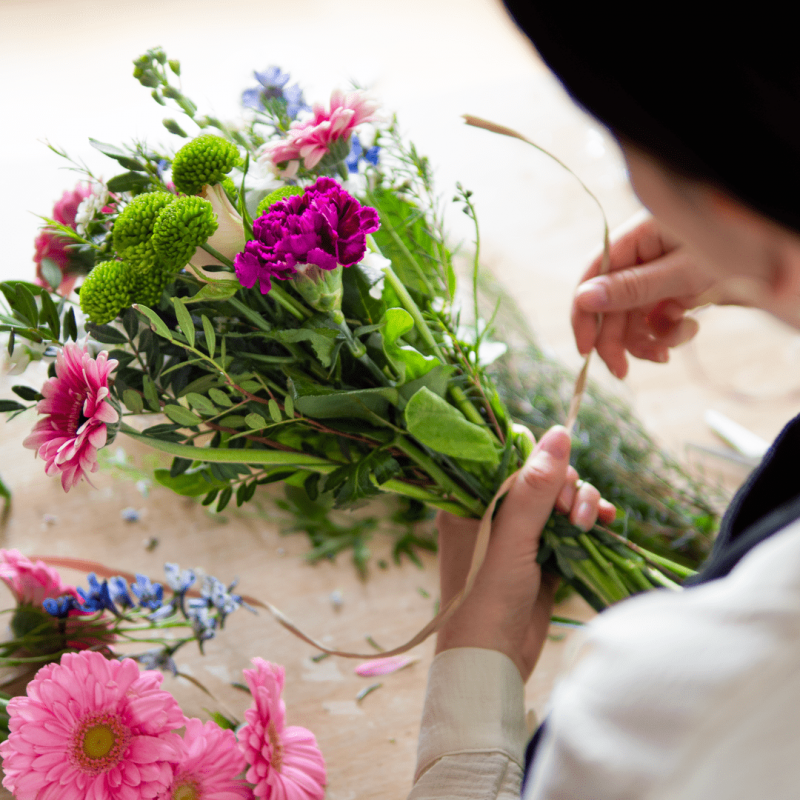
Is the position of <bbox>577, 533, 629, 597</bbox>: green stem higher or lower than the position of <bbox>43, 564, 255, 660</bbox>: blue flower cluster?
lower

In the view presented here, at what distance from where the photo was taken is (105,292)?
387 mm

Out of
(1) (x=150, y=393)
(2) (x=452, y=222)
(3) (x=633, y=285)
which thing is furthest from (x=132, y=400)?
(2) (x=452, y=222)

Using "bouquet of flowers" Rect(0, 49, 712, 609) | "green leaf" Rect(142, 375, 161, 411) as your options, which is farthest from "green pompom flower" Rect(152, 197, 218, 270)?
"green leaf" Rect(142, 375, 161, 411)

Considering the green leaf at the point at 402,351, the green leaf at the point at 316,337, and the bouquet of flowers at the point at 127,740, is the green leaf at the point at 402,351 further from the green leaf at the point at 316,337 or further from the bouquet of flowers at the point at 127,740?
the bouquet of flowers at the point at 127,740

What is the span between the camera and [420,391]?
0.48 m

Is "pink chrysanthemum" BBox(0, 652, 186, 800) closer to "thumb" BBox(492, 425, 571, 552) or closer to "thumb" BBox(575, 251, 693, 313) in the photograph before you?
"thumb" BBox(492, 425, 571, 552)

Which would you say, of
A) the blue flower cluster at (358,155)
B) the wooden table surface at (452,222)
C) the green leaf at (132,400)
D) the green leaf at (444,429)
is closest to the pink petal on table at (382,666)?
the wooden table surface at (452,222)

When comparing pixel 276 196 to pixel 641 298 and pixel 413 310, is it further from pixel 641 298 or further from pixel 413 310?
pixel 641 298

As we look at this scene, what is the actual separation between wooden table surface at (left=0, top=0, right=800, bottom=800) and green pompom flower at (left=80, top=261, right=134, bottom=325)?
229 millimetres

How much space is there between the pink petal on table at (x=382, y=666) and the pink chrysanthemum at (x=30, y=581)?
0.84 ft

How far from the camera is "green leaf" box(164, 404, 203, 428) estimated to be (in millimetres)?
431

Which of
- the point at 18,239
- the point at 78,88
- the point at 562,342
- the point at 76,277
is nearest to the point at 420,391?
the point at 76,277

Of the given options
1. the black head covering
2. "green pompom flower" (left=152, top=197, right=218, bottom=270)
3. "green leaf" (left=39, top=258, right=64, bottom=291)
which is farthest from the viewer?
Result: "green leaf" (left=39, top=258, right=64, bottom=291)

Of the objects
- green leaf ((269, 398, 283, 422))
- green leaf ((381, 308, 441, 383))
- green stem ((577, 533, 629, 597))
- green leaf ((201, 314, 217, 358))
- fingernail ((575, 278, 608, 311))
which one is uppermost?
green leaf ((201, 314, 217, 358))
